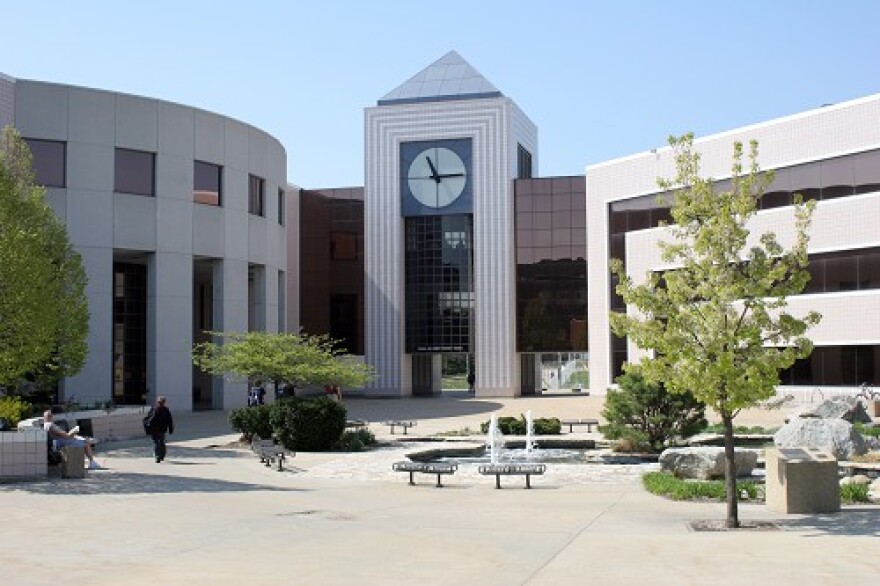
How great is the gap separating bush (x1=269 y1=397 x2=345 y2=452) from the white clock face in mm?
38135

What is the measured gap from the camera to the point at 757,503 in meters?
17.5

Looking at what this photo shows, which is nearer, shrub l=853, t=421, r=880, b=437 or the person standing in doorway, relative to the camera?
the person standing in doorway

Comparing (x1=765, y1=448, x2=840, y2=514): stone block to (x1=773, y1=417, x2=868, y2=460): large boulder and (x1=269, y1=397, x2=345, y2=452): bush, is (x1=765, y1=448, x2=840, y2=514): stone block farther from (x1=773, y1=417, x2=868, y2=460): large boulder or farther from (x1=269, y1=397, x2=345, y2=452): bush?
(x1=269, y1=397, x2=345, y2=452): bush

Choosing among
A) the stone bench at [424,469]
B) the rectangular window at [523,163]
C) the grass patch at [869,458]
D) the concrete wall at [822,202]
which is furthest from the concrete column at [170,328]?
the grass patch at [869,458]

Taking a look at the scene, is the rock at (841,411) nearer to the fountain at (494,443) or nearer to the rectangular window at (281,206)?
the fountain at (494,443)

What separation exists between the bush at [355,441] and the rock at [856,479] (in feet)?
43.4

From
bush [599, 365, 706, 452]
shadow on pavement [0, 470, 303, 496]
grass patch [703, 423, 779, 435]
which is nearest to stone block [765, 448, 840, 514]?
shadow on pavement [0, 470, 303, 496]

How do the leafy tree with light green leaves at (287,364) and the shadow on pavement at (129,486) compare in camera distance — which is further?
the leafy tree with light green leaves at (287,364)

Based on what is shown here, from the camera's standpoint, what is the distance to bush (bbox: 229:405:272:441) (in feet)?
97.8

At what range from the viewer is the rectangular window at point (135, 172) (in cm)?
4447

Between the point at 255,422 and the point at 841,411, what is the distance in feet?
57.5

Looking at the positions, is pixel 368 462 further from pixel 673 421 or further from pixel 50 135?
pixel 50 135

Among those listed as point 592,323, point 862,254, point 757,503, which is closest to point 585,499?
point 757,503

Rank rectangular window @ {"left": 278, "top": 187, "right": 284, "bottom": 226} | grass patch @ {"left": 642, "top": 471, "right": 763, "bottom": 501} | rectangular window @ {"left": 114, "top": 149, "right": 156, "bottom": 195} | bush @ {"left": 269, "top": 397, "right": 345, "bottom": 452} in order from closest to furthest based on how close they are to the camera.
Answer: grass patch @ {"left": 642, "top": 471, "right": 763, "bottom": 501} < bush @ {"left": 269, "top": 397, "right": 345, "bottom": 452} < rectangular window @ {"left": 114, "top": 149, "right": 156, "bottom": 195} < rectangular window @ {"left": 278, "top": 187, "right": 284, "bottom": 226}
